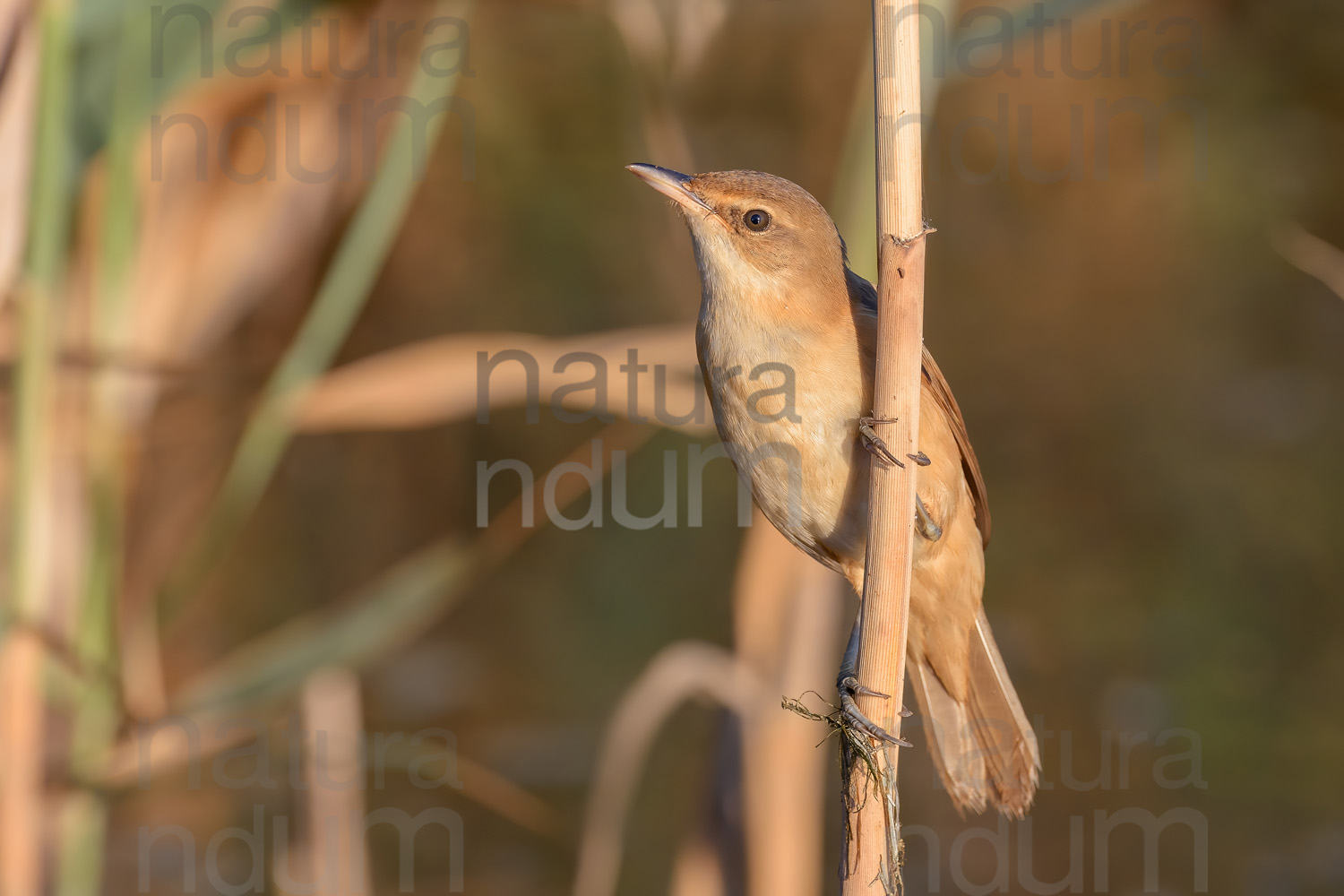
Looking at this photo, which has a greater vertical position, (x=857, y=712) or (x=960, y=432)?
(x=960, y=432)

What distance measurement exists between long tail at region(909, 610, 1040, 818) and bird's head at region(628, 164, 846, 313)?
729mm

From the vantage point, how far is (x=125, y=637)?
2635mm

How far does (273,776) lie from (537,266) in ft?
12.8

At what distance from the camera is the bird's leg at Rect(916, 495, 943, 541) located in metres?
2.02

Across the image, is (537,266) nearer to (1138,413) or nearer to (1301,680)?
(1138,413)


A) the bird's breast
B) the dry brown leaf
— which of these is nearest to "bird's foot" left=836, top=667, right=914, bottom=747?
the bird's breast

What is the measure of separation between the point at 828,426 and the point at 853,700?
425 millimetres

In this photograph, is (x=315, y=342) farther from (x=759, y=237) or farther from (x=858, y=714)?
(x=858, y=714)

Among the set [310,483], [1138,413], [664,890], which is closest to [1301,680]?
[1138,413]

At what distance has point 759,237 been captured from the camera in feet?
6.73

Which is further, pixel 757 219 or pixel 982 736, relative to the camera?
pixel 982 736

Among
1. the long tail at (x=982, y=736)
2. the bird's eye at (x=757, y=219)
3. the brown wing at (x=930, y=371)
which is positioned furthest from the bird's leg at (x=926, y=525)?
the bird's eye at (x=757, y=219)

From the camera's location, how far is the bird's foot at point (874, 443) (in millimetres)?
1568

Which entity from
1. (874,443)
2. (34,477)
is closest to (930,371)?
(874,443)
